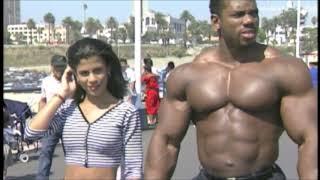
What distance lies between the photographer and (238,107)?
3.13 meters

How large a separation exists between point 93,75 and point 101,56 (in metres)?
0.11

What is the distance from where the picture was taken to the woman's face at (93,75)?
3533 millimetres

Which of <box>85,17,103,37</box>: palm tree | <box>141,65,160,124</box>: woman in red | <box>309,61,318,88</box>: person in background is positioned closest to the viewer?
<box>309,61,318,88</box>: person in background

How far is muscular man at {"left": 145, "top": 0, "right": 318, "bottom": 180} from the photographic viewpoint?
3.04m

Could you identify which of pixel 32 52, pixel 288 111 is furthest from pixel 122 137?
pixel 32 52

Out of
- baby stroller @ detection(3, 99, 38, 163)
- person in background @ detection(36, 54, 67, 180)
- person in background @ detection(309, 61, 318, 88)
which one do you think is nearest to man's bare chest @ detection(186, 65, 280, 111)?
person in background @ detection(309, 61, 318, 88)

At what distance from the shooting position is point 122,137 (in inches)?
139

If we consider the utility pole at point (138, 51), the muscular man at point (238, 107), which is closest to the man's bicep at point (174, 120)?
the muscular man at point (238, 107)

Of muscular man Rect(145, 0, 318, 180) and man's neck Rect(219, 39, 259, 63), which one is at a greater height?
man's neck Rect(219, 39, 259, 63)

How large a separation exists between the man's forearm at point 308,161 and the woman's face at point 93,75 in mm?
1065

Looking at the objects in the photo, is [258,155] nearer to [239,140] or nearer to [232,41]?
[239,140]

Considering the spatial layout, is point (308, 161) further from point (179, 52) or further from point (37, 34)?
point (37, 34)

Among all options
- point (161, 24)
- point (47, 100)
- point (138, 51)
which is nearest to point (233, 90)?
point (47, 100)

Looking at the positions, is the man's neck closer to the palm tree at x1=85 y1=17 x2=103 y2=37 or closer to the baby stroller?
the baby stroller
